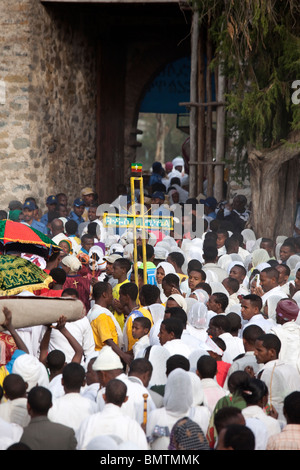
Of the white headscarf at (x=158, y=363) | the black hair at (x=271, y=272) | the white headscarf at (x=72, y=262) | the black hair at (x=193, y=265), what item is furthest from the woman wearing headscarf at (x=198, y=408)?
the black hair at (x=193, y=265)

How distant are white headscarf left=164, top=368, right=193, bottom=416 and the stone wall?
9.50 metres

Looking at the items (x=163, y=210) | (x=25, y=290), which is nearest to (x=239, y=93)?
(x=163, y=210)

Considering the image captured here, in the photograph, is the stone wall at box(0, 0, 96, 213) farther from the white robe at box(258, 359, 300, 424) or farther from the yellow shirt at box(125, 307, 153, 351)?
the white robe at box(258, 359, 300, 424)

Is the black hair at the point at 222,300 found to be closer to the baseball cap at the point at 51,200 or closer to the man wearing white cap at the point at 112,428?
the man wearing white cap at the point at 112,428

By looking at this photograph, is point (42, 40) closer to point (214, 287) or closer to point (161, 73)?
point (161, 73)

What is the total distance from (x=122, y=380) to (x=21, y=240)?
2357 mm

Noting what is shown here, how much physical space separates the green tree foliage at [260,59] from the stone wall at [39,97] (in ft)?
10.2

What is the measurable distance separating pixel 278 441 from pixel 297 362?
156 centimetres

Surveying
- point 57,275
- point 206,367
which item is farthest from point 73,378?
point 57,275

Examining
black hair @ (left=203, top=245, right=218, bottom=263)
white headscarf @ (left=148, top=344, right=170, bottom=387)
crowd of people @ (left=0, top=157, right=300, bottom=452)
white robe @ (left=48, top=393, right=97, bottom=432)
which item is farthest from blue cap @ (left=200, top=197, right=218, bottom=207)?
white robe @ (left=48, top=393, right=97, bottom=432)

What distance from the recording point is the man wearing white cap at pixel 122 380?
5219 millimetres

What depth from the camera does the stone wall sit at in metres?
14.0

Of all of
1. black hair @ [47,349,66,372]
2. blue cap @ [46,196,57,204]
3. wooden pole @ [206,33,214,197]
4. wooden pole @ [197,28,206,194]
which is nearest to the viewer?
black hair @ [47,349,66,372]

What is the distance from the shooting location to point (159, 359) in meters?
5.98
